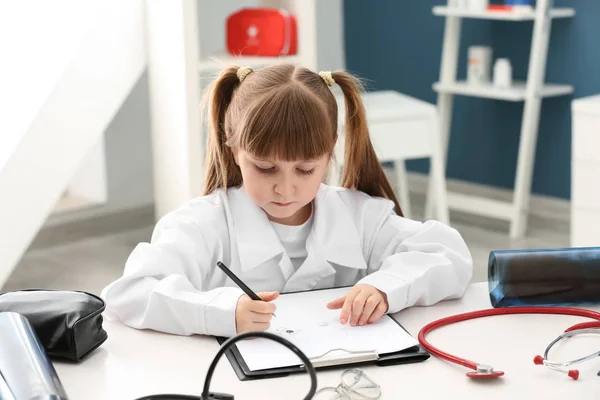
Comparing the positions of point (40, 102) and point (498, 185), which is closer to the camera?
point (40, 102)

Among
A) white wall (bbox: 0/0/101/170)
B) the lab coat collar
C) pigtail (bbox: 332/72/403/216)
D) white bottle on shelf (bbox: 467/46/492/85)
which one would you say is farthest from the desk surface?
white bottle on shelf (bbox: 467/46/492/85)

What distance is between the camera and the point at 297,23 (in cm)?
328

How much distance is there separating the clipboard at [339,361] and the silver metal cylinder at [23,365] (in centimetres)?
22

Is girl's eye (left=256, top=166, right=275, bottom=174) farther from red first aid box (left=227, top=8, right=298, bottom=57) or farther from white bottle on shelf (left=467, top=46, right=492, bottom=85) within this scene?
white bottle on shelf (left=467, top=46, right=492, bottom=85)

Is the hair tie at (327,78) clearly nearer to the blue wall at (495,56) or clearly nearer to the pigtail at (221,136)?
the pigtail at (221,136)

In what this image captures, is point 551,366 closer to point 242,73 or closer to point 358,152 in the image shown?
point 358,152

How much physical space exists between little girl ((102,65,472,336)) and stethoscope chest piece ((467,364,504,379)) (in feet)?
0.70

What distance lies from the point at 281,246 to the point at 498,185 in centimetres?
299

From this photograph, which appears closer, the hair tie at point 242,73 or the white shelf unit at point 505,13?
the hair tie at point 242,73

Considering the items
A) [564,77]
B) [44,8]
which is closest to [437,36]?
[564,77]

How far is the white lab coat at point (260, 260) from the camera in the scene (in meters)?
1.24

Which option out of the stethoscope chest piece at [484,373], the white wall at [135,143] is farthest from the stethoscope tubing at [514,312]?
the white wall at [135,143]

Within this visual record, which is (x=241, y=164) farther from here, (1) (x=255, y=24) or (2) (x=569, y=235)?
(2) (x=569, y=235)

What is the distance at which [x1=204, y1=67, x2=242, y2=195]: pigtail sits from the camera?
4.83ft
